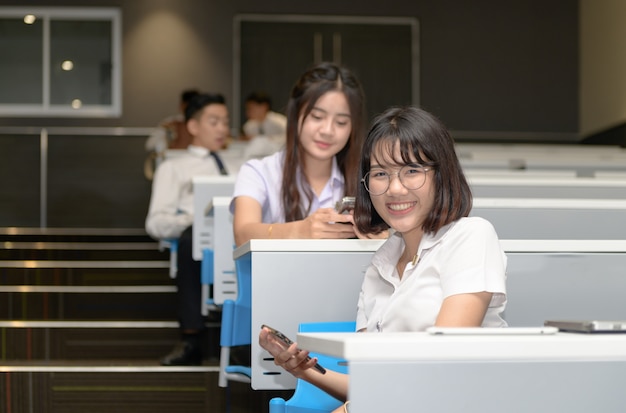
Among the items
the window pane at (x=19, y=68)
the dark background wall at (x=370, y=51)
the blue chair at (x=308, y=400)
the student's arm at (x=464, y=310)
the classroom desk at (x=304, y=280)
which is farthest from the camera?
the window pane at (x=19, y=68)

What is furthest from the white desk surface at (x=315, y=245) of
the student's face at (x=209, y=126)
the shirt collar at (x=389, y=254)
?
the student's face at (x=209, y=126)

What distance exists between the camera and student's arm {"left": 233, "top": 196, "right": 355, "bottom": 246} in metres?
2.34

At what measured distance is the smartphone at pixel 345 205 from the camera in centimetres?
235

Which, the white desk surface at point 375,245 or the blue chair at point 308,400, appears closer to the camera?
the blue chair at point 308,400

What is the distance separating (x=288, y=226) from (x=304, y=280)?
418 mm

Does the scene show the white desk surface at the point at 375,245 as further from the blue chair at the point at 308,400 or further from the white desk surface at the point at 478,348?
the white desk surface at the point at 478,348

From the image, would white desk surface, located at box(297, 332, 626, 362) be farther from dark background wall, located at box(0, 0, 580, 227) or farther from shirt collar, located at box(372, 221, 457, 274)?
dark background wall, located at box(0, 0, 580, 227)

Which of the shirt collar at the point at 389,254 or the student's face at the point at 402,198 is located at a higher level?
the student's face at the point at 402,198

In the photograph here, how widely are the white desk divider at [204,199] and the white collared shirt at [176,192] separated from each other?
743 mm

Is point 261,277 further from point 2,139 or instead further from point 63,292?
point 2,139

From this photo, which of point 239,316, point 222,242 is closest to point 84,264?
point 222,242

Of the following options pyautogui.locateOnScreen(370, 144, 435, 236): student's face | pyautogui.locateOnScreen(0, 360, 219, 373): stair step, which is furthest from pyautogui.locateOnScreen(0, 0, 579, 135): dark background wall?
pyautogui.locateOnScreen(370, 144, 435, 236): student's face

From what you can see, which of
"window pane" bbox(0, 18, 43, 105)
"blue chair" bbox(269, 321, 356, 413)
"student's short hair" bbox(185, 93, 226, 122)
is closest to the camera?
"blue chair" bbox(269, 321, 356, 413)

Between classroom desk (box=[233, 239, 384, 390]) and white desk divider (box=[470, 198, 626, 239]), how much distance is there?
0.67m
